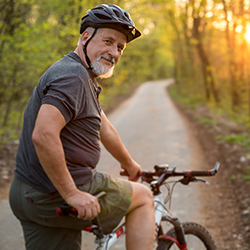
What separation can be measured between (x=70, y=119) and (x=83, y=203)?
477mm

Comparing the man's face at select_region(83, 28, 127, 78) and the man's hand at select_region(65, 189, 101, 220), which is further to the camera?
the man's face at select_region(83, 28, 127, 78)

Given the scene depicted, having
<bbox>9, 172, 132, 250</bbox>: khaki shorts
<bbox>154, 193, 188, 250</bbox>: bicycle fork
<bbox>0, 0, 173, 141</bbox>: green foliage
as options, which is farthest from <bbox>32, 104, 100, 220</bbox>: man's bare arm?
<bbox>0, 0, 173, 141</bbox>: green foliage

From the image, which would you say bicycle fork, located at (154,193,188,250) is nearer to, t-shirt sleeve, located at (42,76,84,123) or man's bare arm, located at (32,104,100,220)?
man's bare arm, located at (32,104,100,220)

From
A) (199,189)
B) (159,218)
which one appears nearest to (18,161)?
(159,218)

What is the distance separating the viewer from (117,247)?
12.2 feet

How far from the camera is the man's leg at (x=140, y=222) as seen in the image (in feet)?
6.66

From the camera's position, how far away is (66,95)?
164 cm

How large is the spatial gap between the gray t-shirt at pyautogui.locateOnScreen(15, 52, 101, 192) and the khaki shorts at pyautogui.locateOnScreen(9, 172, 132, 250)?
69 mm

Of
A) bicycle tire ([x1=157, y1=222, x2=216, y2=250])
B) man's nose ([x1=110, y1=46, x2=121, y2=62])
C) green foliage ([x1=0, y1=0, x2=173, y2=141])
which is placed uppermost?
green foliage ([x1=0, y1=0, x2=173, y2=141])

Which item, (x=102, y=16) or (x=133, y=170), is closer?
(x=102, y=16)

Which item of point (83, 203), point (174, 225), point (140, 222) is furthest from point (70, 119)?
A: point (174, 225)

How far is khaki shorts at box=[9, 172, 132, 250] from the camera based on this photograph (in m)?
1.81

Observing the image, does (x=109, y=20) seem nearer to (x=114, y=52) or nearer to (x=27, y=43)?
(x=114, y=52)

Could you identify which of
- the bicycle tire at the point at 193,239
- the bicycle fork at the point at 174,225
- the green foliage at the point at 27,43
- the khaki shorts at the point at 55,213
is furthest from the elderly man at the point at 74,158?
the green foliage at the point at 27,43
